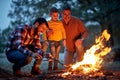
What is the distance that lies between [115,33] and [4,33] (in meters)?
8.38

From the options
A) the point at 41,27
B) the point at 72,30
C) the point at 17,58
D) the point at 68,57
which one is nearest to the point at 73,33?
the point at 72,30

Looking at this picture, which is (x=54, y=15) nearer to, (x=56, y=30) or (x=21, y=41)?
(x=56, y=30)

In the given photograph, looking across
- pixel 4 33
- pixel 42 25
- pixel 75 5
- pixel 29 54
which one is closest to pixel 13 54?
pixel 29 54

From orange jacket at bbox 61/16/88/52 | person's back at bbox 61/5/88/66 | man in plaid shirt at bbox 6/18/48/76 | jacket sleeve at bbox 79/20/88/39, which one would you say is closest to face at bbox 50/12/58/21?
person's back at bbox 61/5/88/66

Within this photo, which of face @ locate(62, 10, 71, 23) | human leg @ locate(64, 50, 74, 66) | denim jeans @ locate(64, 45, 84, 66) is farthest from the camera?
human leg @ locate(64, 50, 74, 66)

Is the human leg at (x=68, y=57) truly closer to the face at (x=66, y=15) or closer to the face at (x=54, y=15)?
the face at (x=66, y=15)

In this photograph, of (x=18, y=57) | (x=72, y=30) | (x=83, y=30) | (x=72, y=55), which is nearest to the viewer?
(x=18, y=57)

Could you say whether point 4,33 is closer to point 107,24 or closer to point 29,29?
point 107,24

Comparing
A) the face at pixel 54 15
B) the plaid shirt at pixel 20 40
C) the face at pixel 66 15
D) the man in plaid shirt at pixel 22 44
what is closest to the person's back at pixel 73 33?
the face at pixel 66 15

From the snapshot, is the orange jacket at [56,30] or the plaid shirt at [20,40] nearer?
the plaid shirt at [20,40]

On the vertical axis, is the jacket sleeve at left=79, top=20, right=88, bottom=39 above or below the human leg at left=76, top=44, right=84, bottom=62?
above

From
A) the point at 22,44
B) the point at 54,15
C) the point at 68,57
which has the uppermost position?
the point at 54,15

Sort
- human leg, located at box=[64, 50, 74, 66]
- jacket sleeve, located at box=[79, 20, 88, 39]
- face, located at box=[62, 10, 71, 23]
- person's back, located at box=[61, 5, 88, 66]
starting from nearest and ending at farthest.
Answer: face, located at box=[62, 10, 71, 23] → jacket sleeve, located at box=[79, 20, 88, 39] → person's back, located at box=[61, 5, 88, 66] → human leg, located at box=[64, 50, 74, 66]

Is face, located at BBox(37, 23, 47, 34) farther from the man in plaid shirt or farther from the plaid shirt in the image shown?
the plaid shirt
